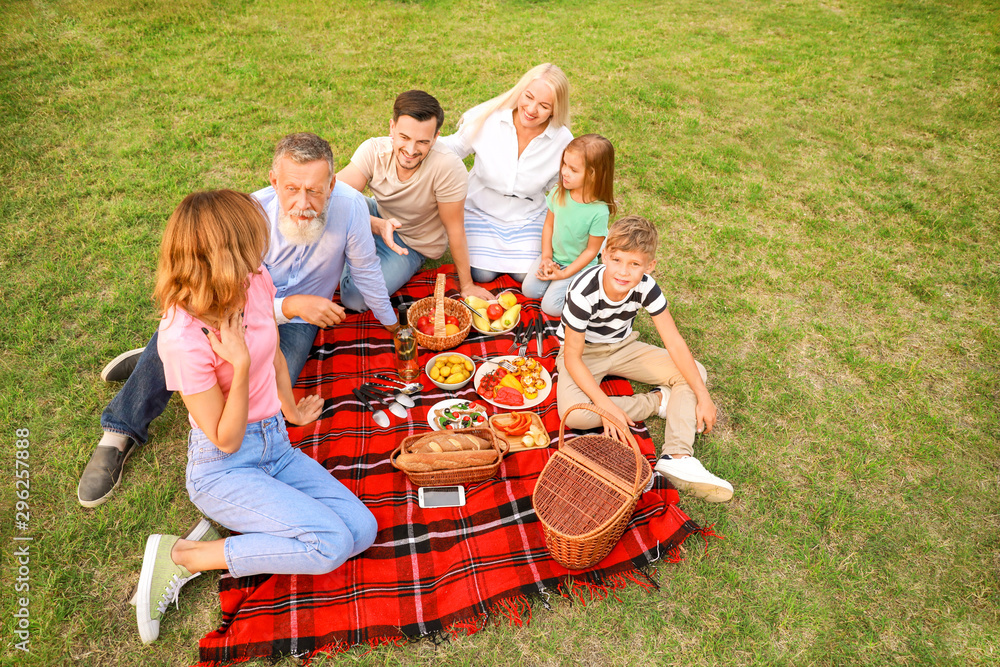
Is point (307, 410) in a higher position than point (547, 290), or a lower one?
lower

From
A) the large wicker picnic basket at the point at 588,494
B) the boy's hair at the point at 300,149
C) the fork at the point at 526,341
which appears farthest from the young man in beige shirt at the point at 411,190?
the large wicker picnic basket at the point at 588,494

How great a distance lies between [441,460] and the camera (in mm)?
4070

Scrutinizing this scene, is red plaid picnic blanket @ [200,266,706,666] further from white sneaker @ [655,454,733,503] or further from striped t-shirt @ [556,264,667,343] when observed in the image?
striped t-shirt @ [556,264,667,343]

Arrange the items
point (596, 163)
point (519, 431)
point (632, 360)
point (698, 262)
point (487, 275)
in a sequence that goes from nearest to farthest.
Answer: point (519, 431) < point (632, 360) < point (596, 163) < point (487, 275) < point (698, 262)

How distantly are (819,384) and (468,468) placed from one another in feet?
12.1

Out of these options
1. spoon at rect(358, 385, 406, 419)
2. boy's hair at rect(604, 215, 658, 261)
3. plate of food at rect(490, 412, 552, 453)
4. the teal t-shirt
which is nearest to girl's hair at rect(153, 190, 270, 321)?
spoon at rect(358, 385, 406, 419)

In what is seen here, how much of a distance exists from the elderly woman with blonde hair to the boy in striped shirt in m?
1.68

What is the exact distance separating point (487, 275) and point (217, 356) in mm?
3467

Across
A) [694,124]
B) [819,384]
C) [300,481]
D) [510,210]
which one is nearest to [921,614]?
[819,384]

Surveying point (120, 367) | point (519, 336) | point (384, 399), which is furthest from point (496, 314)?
point (120, 367)

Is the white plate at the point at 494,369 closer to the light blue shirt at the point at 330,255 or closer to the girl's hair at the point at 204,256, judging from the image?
the light blue shirt at the point at 330,255

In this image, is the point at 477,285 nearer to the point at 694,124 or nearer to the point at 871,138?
the point at 694,124

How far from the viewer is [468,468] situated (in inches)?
161

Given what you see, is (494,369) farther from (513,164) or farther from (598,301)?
(513,164)
